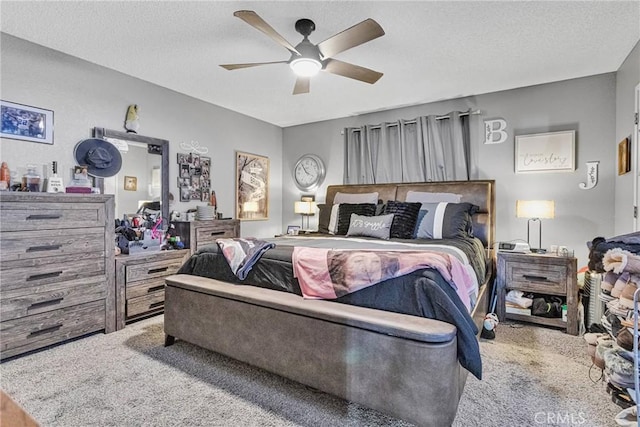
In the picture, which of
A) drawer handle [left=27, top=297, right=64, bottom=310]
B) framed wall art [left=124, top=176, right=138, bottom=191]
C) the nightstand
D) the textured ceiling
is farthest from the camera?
framed wall art [left=124, top=176, right=138, bottom=191]

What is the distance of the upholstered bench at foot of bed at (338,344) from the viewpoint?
4.80 ft

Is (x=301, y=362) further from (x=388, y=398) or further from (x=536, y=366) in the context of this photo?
(x=536, y=366)

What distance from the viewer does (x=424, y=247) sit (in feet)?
8.21

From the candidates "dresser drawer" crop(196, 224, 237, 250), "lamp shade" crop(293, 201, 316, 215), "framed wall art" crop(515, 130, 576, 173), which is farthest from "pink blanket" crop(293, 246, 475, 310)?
"lamp shade" crop(293, 201, 316, 215)

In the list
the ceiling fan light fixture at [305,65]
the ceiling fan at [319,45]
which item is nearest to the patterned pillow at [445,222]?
the ceiling fan at [319,45]

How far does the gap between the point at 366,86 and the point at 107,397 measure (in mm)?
3491

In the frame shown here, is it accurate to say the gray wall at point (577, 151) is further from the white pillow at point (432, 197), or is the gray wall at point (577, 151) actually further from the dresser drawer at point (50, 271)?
the dresser drawer at point (50, 271)

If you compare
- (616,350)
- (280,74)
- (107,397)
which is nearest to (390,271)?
(616,350)

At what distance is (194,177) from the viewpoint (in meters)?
4.01

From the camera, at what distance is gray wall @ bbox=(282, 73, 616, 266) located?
3.22 m

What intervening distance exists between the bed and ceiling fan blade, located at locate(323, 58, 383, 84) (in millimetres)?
1400

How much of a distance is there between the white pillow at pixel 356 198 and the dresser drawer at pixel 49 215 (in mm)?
2605

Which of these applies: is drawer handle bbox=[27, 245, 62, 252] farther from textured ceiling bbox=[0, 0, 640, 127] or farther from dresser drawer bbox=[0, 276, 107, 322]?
textured ceiling bbox=[0, 0, 640, 127]

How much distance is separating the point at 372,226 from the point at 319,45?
69.9 inches
